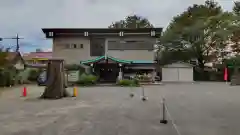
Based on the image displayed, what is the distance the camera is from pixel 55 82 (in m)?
17.0

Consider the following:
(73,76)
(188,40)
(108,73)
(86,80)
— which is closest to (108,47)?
(108,73)

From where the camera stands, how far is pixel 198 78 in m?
44.4

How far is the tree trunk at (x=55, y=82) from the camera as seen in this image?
16.8 metres

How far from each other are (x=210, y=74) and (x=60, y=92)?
32.6 meters

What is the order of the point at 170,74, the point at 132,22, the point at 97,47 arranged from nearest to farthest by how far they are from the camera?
the point at 97,47 < the point at 170,74 < the point at 132,22

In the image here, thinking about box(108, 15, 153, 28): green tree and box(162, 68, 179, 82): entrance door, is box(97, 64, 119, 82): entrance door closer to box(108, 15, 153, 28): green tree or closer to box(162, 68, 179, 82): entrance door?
box(162, 68, 179, 82): entrance door

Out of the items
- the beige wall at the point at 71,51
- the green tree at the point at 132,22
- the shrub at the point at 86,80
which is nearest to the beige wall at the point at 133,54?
the beige wall at the point at 71,51

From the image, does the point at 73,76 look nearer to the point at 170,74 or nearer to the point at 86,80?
the point at 86,80

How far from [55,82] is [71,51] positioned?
20.3m

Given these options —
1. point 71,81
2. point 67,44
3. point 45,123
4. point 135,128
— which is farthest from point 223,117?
point 67,44

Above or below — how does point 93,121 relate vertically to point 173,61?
below

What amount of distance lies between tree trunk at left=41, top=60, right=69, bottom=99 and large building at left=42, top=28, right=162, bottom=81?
17.3 m

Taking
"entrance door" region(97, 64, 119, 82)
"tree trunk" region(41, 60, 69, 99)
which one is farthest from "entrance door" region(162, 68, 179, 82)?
"tree trunk" region(41, 60, 69, 99)

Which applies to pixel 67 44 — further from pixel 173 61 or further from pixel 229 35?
pixel 229 35
